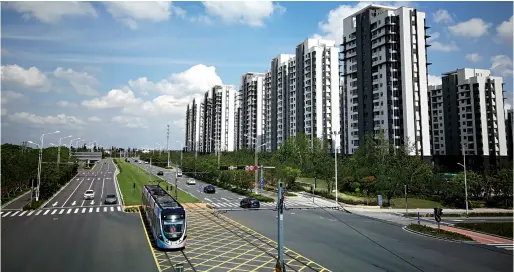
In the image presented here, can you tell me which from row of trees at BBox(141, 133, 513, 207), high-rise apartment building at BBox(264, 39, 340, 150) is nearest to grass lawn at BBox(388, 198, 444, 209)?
row of trees at BBox(141, 133, 513, 207)

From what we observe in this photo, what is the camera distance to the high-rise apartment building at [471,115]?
9519 centimetres

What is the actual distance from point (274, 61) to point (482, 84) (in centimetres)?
6950

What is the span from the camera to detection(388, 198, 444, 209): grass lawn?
181 feet

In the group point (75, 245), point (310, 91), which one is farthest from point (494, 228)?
point (310, 91)

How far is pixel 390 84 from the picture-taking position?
271ft

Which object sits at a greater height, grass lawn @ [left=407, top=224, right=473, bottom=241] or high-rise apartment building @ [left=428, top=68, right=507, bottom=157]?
high-rise apartment building @ [left=428, top=68, right=507, bottom=157]

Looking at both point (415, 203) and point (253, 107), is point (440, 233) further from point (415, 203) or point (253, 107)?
point (253, 107)

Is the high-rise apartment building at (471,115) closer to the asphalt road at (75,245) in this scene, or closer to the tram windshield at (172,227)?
the tram windshield at (172,227)

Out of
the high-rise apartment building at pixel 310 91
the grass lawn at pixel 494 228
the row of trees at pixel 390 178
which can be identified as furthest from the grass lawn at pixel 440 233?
the high-rise apartment building at pixel 310 91

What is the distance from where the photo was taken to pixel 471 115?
98.2 m

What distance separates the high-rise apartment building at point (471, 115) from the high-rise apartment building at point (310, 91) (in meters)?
32.8

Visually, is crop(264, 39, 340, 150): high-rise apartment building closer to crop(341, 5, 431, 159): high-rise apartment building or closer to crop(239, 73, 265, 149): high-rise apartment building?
crop(239, 73, 265, 149): high-rise apartment building

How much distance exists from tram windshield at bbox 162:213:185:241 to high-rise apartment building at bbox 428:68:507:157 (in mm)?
93074

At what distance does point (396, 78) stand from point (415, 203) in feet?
118
